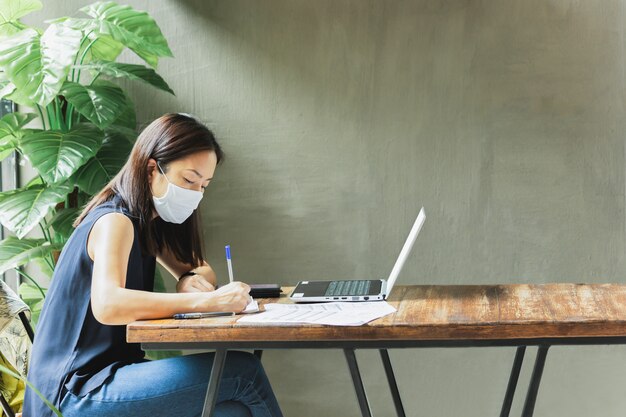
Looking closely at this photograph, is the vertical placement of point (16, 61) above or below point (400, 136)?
above

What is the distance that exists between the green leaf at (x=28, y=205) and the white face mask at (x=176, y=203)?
553 millimetres

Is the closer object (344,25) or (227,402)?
(227,402)

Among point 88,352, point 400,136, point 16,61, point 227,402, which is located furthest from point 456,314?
point 16,61

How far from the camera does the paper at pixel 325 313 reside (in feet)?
5.32

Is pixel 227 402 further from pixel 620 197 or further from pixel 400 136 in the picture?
pixel 620 197

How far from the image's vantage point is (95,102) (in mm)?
2420

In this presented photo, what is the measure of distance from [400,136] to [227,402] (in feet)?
4.68

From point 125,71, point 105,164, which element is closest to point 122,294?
point 105,164

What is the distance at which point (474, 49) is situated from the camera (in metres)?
2.83

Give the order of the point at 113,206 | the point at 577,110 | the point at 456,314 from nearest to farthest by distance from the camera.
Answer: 1. the point at 456,314
2. the point at 113,206
3. the point at 577,110

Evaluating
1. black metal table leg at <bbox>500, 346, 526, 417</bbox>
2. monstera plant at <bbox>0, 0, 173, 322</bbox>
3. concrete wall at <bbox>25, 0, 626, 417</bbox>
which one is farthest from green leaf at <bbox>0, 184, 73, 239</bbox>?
black metal table leg at <bbox>500, 346, 526, 417</bbox>

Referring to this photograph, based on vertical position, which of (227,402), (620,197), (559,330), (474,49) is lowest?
(620,197)

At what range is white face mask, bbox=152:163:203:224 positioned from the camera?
6.24ft

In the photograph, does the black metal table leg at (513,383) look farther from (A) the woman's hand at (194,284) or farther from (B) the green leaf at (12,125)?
(B) the green leaf at (12,125)
